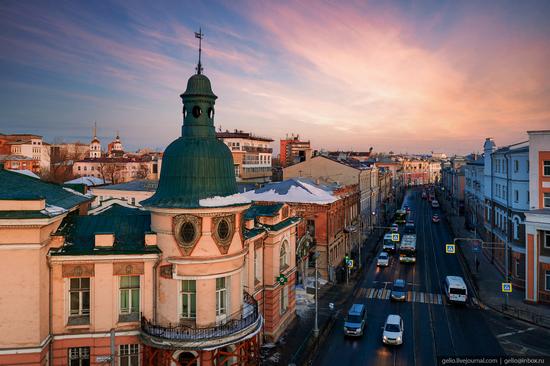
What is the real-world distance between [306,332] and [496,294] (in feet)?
74.5

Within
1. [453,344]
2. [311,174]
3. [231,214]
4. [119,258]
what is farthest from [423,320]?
[311,174]

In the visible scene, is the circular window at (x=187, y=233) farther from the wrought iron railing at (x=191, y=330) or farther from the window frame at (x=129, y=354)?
the window frame at (x=129, y=354)

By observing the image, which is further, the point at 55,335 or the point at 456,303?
the point at 456,303

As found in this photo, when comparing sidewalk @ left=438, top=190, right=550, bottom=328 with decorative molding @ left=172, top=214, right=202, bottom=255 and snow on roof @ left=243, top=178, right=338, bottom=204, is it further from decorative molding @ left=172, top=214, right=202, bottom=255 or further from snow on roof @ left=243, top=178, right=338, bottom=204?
decorative molding @ left=172, top=214, right=202, bottom=255

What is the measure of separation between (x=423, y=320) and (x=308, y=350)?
12.6 m

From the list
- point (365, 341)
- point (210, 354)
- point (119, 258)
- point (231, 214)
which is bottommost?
point (365, 341)

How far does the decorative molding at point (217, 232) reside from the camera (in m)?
23.2

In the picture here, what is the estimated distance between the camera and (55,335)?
72.6 ft

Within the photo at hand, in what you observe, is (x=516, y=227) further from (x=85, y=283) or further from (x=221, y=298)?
(x=85, y=283)

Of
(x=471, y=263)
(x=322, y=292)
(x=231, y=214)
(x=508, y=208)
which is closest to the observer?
(x=231, y=214)

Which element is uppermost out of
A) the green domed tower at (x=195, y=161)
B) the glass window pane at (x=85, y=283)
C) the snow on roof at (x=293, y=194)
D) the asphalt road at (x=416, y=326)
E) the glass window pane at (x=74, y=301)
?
the green domed tower at (x=195, y=161)

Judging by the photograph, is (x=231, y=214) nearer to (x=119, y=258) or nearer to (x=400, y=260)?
(x=119, y=258)

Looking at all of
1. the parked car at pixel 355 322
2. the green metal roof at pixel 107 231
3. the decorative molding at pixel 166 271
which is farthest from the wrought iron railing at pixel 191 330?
the parked car at pixel 355 322

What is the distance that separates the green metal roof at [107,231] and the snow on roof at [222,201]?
359 cm
